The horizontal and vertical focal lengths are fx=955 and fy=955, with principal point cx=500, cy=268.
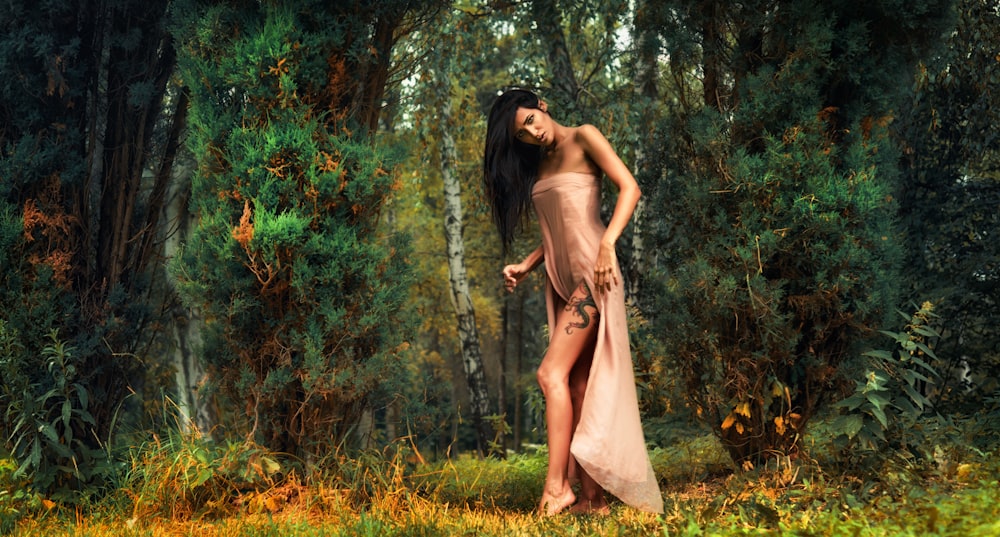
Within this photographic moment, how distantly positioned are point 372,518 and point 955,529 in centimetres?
291

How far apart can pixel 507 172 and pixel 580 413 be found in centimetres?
155

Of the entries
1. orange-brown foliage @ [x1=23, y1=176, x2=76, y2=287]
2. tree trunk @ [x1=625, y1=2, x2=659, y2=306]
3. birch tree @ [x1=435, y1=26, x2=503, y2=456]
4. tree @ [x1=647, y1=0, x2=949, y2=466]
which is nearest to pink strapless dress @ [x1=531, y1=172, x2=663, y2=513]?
tree @ [x1=647, y1=0, x2=949, y2=466]

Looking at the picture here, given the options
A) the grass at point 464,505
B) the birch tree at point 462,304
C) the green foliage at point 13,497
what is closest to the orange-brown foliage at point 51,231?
the green foliage at point 13,497

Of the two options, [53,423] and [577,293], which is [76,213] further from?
[577,293]

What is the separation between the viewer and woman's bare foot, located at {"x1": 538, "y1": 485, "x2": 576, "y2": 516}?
5.40 m

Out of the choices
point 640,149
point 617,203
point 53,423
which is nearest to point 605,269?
point 617,203

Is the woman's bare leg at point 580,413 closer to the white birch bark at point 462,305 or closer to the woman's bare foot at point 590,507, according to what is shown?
the woman's bare foot at point 590,507

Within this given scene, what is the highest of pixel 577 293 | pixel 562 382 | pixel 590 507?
pixel 577 293

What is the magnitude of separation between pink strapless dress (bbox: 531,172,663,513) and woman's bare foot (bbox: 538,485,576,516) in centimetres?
27

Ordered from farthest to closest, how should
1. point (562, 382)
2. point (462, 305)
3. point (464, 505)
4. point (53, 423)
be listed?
point (462, 305), point (464, 505), point (53, 423), point (562, 382)

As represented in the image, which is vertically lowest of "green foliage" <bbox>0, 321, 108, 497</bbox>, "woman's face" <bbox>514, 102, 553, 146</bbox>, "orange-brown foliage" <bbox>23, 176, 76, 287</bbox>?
"green foliage" <bbox>0, 321, 108, 497</bbox>

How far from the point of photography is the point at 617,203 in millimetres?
5410

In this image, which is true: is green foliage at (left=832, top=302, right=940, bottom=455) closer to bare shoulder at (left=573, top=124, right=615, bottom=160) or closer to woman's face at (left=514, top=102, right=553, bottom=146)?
bare shoulder at (left=573, top=124, right=615, bottom=160)

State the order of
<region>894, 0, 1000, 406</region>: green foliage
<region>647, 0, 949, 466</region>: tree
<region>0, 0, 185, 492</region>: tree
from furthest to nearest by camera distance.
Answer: <region>894, 0, 1000, 406</region>: green foliage < <region>0, 0, 185, 492</region>: tree < <region>647, 0, 949, 466</region>: tree
